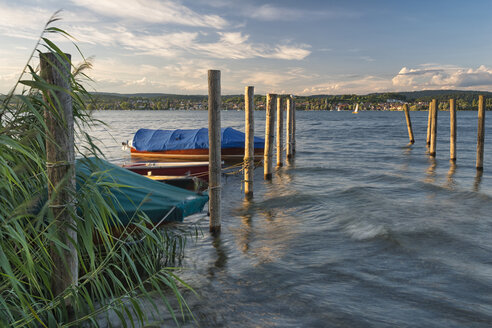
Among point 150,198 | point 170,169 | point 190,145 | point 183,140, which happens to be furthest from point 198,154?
point 150,198

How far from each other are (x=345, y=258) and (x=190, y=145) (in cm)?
1355

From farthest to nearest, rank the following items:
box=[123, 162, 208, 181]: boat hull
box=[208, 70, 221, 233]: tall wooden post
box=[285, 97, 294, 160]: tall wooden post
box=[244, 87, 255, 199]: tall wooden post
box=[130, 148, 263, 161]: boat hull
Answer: box=[285, 97, 294, 160]: tall wooden post < box=[130, 148, 263, 161]: boat hull < box=[123, 162, 208, 181]: boat hull < box=[244, 87, 255, 199]: tall wooden post < box=[208, 70, 221, 233]: tall wooden post

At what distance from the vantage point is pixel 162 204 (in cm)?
706

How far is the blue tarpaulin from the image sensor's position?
69.3ft

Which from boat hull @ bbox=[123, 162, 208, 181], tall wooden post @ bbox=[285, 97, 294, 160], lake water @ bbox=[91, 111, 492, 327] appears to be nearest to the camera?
lake water @ bbox=[91, 111, 492, 327]

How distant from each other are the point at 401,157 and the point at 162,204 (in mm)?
Answer: 25281

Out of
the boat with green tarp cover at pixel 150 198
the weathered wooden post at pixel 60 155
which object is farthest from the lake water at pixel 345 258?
the weathered wooden post at pixel 60 155

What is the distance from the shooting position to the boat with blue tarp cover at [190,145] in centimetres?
2098

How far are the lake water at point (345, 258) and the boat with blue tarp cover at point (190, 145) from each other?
164 inches

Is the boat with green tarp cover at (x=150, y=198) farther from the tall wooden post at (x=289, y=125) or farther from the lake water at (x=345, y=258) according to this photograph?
the tall wooden post at (x=289, y=125)

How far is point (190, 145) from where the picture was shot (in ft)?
68.8

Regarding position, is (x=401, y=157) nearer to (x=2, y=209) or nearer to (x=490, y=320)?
(x=490, y=320)

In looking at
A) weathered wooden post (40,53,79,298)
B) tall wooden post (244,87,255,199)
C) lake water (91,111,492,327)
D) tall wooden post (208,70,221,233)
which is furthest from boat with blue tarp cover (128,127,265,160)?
weathered wooden post (40,53,79,298)

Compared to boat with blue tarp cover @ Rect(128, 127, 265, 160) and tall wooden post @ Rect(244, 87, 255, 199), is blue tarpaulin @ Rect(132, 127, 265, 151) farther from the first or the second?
tall wooden post @ Rect(244, 87, 255, 199)
